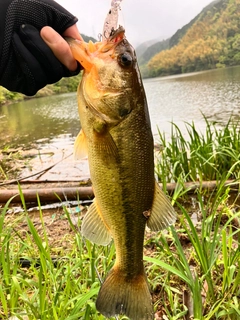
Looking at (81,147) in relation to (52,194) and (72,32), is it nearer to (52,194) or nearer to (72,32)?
(72,32)

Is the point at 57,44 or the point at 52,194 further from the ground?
the point at 57,44

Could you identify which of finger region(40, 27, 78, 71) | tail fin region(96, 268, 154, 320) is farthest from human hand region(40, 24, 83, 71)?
tail fin region(96, 268, 154, 320)

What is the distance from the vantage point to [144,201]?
178 centimetres

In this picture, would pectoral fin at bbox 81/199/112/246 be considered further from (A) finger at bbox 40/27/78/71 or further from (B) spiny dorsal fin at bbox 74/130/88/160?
(A) finger at bbox 40/27/78/71

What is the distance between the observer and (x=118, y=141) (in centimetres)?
164

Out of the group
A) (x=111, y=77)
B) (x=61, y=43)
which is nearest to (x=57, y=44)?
(x=61, y=43)

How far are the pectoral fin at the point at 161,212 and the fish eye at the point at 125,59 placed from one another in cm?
→ 65

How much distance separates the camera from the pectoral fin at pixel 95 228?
1.85m

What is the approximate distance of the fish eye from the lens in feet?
5.47

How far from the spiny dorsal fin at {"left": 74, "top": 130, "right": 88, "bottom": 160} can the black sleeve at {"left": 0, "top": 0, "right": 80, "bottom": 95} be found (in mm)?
335

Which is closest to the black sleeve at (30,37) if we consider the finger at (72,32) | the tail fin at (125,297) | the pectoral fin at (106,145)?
the finger at (72,32)

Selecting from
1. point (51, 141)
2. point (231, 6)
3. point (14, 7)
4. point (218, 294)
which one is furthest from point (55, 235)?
point (231, 6)

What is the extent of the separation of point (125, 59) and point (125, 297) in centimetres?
127

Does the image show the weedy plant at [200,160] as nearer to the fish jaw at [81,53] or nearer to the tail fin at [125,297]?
the tail fin at [125,297]
